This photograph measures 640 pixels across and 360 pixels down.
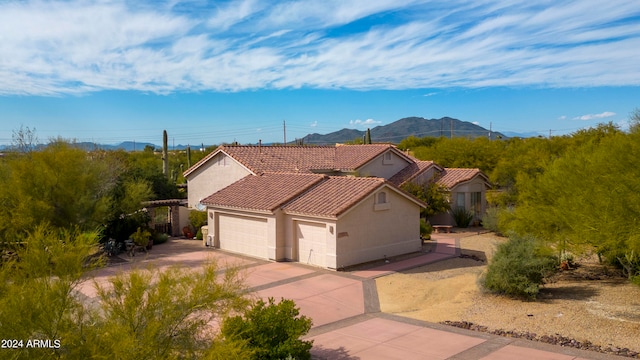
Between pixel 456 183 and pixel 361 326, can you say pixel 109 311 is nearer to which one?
pixel 361 326

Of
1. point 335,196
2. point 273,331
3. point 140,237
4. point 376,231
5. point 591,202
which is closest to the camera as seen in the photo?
point 273,331

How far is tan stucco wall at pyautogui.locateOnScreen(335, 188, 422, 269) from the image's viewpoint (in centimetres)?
2080

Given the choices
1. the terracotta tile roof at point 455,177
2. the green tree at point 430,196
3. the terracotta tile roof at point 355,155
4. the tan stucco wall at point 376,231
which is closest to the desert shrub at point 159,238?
the terracotta tile roof at point 355,155

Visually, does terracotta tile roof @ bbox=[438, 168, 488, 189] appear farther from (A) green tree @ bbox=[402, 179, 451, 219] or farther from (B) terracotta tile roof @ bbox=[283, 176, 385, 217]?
(B) terracotta tile roof @ bbox=[283, 176, 385, 217]

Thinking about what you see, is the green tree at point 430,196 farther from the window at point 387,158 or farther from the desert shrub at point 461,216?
the window at point 387,158

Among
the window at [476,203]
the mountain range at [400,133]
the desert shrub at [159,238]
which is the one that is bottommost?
the desert shrub at [159,238]

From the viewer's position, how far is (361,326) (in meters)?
13.6

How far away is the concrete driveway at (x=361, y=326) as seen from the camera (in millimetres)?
11312

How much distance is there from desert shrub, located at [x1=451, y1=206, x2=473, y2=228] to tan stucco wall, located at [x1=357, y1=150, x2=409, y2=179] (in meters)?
4.91

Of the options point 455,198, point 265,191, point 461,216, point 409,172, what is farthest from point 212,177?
point 461,216

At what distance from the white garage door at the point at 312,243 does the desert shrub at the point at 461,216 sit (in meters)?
15.6

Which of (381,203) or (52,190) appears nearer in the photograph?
(52,190)

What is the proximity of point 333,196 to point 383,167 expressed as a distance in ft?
44.8

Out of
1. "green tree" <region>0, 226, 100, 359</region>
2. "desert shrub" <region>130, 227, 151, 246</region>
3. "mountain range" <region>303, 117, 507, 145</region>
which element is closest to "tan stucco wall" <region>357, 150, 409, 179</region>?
"desert shrub" <region>130, 227, 151, 246</region>
